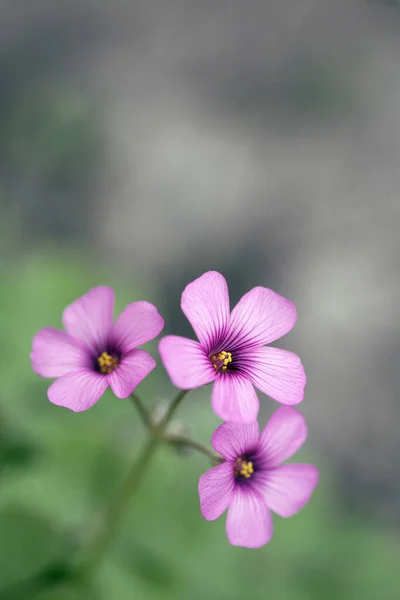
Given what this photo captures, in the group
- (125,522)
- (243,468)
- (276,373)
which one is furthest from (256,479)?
(125,522)

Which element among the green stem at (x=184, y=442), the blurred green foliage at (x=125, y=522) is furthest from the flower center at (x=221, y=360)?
the blurred green foliage at (x=125, y=522)

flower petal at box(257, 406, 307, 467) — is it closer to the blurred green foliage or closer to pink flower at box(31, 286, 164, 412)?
pink flower at box(31, 286, 164, 412)

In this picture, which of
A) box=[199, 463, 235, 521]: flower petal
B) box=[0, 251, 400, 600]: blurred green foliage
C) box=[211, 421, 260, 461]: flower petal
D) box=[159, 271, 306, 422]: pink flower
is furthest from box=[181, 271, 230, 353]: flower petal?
box=[0, 251, 400, 600]: blurred green foliage

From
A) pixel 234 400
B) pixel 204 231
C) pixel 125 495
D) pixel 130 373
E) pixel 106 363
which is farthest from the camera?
pixel 204 231

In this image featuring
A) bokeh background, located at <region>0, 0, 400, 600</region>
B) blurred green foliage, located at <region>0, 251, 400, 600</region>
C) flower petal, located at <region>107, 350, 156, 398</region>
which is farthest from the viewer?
bokeh background, located at <region>0, 0, 400, 600</region>

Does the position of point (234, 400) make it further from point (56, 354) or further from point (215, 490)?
point (56, 354)

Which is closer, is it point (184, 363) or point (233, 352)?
point (184, 363)
